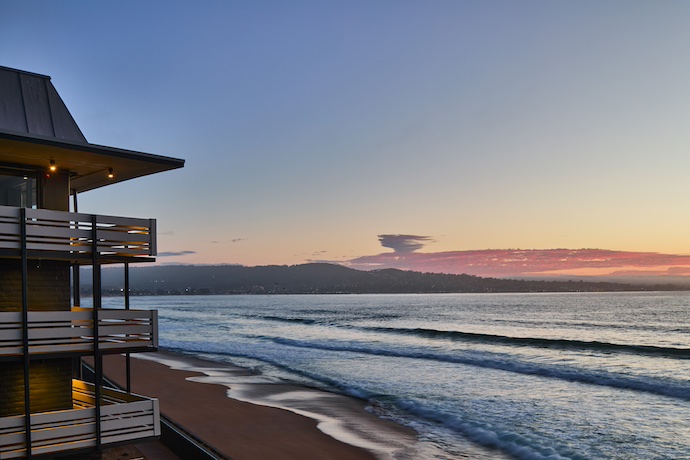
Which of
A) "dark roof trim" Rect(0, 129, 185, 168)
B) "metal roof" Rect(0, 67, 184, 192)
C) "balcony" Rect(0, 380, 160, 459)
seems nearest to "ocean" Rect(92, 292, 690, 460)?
"balcony" Rect(0, 380, 160, 459)

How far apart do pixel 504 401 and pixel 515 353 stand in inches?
756

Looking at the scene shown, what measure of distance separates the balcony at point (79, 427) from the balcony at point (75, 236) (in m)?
2.81

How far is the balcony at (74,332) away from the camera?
10234 millimetres

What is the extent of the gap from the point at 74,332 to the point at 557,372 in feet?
96.8

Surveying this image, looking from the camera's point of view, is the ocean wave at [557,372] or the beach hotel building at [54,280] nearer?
the beach hotel building at [54,280]

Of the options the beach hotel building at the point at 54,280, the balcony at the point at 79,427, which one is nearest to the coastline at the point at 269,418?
the balcony at the point at 79,427

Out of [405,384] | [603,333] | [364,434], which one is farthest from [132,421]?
[603,333]

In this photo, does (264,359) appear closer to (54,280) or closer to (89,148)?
(54,280)

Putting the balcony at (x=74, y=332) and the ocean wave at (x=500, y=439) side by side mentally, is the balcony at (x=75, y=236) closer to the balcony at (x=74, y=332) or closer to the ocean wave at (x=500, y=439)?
the balcony at (x=74, y=332)

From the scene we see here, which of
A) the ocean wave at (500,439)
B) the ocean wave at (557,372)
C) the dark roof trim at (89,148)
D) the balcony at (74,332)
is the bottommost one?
the ocean wave at (557,372)

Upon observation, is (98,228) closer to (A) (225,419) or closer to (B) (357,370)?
(A) (225,419)

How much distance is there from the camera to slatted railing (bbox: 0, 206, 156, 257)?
33.5 feet

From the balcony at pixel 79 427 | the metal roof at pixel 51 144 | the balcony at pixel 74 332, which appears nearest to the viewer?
the balcony at pixel 79 427

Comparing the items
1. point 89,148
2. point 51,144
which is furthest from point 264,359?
point 51,144
